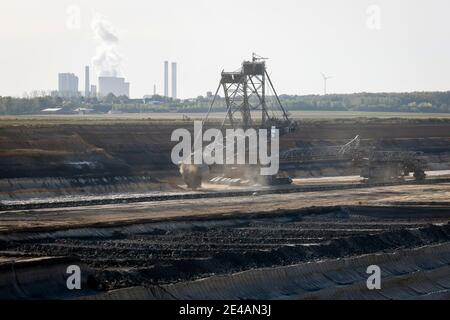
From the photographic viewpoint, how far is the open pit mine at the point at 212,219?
41750 millimetres

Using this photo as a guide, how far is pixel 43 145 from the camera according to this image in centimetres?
9619

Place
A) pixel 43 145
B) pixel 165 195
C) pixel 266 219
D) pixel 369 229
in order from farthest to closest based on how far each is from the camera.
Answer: pixel 43 145
pixel 165 195
pixel 266 219
pixel 369 229

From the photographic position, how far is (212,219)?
60250 mm

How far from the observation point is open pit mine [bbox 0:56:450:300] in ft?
137

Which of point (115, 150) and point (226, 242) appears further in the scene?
point (115, 150)

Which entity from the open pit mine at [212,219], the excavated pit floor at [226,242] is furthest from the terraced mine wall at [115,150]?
the excavated pit floor at [226,242]

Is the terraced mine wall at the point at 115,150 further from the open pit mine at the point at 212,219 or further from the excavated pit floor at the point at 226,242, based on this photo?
the excavated pit floor at the point at 226,242

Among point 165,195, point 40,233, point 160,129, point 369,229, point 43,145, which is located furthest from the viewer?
point 160,129

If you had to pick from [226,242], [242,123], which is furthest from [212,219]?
[242,123]

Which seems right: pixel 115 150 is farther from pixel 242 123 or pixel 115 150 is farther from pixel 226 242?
pixel 226 242

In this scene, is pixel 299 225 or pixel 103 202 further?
pixel 103 202

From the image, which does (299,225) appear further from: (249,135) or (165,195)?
(249,135)

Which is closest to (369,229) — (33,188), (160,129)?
(33,188)
